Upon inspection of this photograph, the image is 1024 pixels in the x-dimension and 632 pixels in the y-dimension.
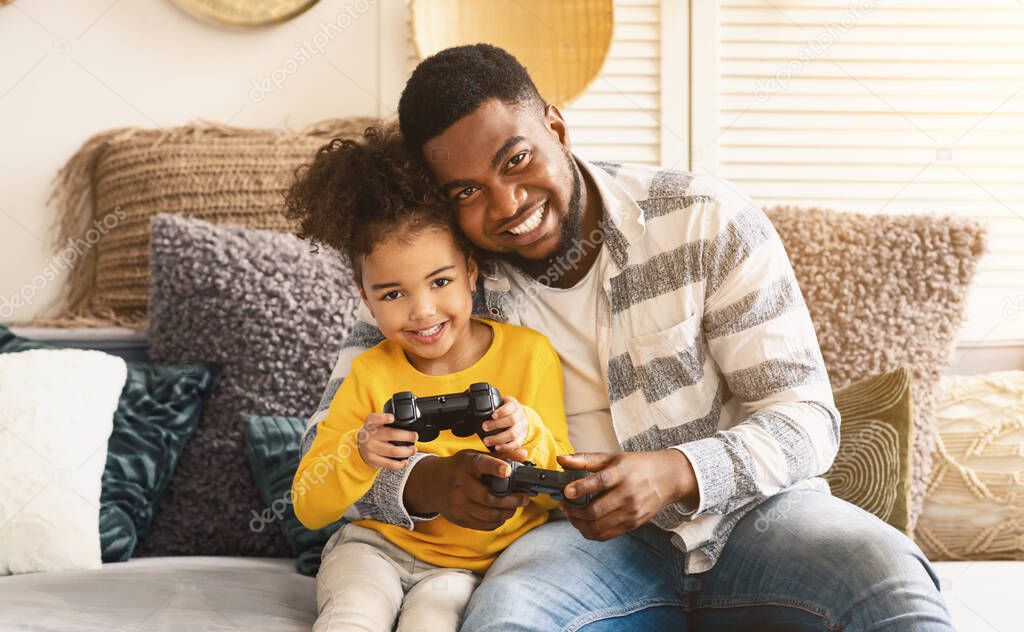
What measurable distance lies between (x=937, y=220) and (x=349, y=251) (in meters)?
1.11

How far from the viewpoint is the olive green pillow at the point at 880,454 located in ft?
5.16

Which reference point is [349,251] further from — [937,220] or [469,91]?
[937,220]

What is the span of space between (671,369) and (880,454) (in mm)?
486

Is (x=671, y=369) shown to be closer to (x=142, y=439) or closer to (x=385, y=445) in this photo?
(x=385, y=445)

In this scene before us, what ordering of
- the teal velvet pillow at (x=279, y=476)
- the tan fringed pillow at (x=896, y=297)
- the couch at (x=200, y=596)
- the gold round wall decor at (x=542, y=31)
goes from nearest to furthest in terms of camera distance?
the couch at (x=200, y=596)
the teal velvet pillow at (x=279, y=476)
the tan fringed pillow at (x=896, y=297)
the gold round wall decor at (x=542, y=31)

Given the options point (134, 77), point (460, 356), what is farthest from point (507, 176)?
point (134, 77)

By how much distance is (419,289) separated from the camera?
4.35ft

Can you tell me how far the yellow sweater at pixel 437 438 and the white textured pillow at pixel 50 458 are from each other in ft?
1.52

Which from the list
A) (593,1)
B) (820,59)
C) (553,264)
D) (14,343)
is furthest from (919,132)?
(14,343)

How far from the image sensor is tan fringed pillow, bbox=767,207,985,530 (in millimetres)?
1768

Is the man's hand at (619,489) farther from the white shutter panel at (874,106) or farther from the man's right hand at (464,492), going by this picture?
the white shutter panel at (874,106)

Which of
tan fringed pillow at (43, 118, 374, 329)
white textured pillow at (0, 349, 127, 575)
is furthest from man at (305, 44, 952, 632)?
tan fringed pillow at (43, 118, 374, 329)

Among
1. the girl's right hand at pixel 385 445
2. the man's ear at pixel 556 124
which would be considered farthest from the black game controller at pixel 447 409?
the man's ear at pixel 556 124

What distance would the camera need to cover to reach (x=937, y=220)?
1.81 m
